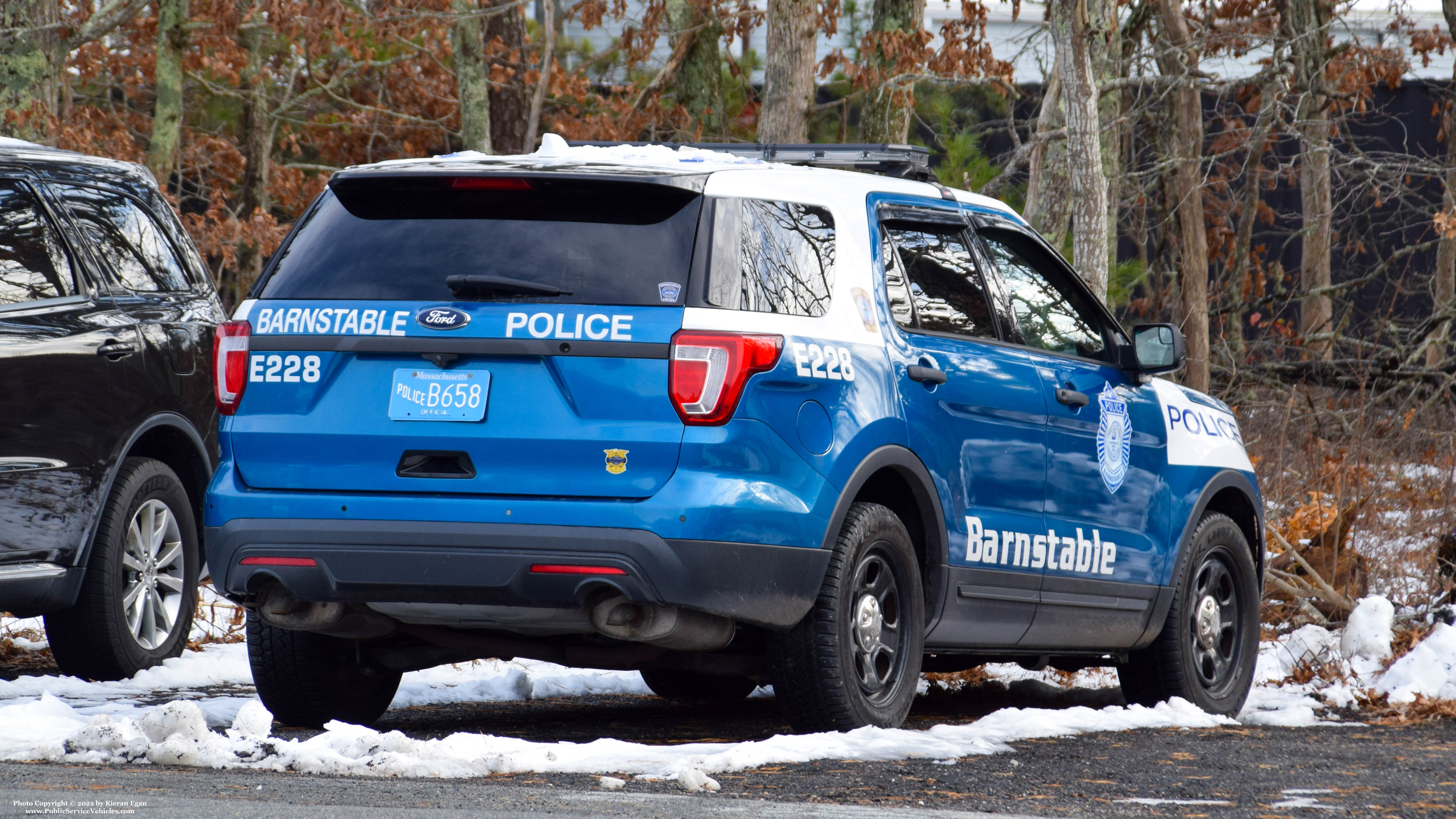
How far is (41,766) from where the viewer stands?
4848 millimetres

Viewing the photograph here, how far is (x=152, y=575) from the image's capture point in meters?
7.69

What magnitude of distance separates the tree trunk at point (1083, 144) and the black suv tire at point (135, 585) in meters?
5.74

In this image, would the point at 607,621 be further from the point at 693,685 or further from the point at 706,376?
the point at 693,685

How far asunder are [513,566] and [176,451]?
343 cm

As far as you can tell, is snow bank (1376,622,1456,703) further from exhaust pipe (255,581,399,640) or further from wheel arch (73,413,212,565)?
wheel arch (73,413,212,565)

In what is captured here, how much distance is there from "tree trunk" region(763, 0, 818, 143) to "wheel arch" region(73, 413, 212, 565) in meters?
6.56

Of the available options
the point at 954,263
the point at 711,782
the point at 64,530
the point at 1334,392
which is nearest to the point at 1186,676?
the point at 954,263

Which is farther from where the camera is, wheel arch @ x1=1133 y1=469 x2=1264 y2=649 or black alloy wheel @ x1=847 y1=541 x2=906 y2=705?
wheel arch @ x1=1133 y1=469 x2=1264 y2=649

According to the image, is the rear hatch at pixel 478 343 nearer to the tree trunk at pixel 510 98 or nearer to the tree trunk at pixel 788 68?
the tree trunk at pixel 788 68

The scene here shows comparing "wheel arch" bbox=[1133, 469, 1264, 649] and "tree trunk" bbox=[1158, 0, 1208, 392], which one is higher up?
"tree trunk" bbox=[1158, 0, 1208, 392]

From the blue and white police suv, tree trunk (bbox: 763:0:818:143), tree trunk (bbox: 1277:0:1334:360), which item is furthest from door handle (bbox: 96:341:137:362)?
tree trunk (bbox: 1277:0:1334:360)

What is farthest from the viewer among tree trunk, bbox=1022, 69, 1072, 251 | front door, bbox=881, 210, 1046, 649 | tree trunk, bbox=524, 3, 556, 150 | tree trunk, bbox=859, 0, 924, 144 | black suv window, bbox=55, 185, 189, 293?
tree trunk, bbox=524, 3, 556, 150

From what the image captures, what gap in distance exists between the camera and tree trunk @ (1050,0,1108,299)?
11.2 meters

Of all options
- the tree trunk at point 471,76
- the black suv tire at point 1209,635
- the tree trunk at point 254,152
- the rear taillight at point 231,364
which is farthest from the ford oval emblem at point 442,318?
the tree trunk at point 254,152
